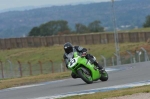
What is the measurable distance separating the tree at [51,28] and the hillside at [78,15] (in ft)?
34.5

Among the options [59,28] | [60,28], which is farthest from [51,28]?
[60,28]

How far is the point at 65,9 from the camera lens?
186625 mm

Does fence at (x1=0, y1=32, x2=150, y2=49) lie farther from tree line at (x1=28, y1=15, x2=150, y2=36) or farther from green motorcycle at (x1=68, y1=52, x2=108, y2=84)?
green motorcycle at (x1=68, y1=52, x2=108, y2=84)

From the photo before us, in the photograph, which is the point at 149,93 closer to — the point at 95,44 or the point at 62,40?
the point at 95,44

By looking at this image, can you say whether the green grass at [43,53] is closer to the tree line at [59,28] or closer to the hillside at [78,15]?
the tree line at [59,28]

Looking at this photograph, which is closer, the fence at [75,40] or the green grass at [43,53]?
the green grass at [43,53]

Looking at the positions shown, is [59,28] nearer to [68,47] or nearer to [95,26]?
[95,26]

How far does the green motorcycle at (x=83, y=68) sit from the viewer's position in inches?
712

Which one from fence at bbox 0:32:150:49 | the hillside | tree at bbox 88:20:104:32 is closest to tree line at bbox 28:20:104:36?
tree at bbox 88:20:104:32

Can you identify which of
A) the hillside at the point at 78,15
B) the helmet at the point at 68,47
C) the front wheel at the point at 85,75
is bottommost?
the front wheel at the point at 85,75

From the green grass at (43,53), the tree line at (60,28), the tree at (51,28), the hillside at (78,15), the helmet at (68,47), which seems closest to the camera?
the helmet at (68,47)

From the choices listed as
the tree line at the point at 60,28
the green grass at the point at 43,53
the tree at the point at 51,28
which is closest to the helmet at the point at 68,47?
the green grass at the point at 43,53

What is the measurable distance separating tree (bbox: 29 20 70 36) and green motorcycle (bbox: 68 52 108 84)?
96.8 meters

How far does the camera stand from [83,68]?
18.4m
